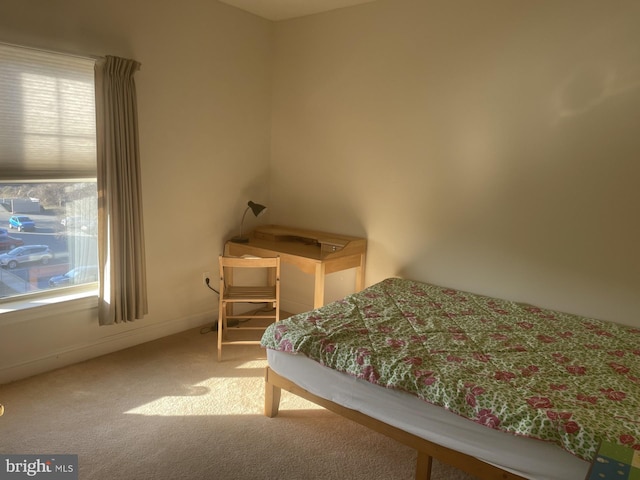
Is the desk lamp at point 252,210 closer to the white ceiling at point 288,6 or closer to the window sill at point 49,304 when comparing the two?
the window sill at point 49,304

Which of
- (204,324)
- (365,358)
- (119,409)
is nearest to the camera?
(365,358)

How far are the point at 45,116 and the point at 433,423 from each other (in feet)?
8.61

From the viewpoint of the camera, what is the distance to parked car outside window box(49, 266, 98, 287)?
2.99 meters

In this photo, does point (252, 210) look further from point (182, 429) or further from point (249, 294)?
point (182, 429)

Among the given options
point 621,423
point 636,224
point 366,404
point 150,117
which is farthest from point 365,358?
point 150,117

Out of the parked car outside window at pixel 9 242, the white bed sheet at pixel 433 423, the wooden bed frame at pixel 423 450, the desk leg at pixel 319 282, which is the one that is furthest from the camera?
the desk leg at pixel 319 282

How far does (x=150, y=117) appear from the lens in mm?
3236

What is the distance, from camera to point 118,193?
118 inches

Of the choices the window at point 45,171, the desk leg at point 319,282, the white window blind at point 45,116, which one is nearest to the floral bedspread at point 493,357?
the desk leg at point 319,282

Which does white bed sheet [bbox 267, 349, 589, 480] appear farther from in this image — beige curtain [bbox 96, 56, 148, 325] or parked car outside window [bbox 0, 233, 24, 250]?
parked car outside window [bbox 0, 233, 24, 250]

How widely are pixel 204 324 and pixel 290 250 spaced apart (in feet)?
3.16

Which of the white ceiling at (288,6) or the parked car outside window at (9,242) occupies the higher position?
the white ceiling at (288,6)

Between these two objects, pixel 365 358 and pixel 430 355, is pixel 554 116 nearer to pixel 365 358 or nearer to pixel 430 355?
pixel 430 355

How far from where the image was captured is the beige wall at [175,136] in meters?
2.79
